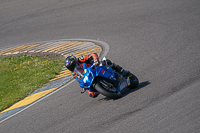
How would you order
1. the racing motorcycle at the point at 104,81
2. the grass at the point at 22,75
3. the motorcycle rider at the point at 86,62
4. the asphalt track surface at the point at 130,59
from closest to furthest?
the asphalt track surface at the point at 130,59, the racing motorcycle at the point at 104,81, the motorcycle rider at the point at 86,62, the grass at the point at 22,75

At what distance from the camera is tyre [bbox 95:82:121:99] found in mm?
6455

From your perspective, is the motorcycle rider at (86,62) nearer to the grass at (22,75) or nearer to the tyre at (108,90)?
the tyre at (108,90)

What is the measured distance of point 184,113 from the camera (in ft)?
17.4

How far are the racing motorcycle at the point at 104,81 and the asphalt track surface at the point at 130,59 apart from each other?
23 centimetres

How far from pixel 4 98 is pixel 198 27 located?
7.30m

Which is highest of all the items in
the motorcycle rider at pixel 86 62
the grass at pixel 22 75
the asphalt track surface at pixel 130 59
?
the motorcycle rider at pixel 86 62

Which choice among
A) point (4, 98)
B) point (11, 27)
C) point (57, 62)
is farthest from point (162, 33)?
point (11, 27)

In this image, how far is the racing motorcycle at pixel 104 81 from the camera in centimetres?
659

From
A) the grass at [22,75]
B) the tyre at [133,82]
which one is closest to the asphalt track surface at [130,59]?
the tyre at [133,82]

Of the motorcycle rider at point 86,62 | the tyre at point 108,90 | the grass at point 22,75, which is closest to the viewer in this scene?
the tyre at point 108,90

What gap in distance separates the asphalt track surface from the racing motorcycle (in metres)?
0.23

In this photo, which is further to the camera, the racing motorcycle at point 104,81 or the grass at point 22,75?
the grass at point 22,75

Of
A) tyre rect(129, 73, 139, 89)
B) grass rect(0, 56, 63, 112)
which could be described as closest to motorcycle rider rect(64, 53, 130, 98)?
tyre rect(129, 73, 139, 89)

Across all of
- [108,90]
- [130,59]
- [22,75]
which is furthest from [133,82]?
[22,75]
